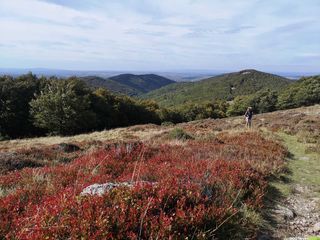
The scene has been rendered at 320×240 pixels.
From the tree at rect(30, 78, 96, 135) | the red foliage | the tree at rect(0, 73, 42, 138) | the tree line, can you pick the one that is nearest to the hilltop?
the red foliage

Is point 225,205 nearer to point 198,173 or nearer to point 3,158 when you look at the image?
point 198,173

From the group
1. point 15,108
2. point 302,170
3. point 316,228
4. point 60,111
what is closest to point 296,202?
point 316,228

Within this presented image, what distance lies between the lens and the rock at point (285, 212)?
650cm

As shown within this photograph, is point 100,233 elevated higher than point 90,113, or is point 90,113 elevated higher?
point 100,233

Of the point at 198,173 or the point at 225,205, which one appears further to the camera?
the point at 198,173

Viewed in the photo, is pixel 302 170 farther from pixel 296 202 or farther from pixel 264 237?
pixel 264 237

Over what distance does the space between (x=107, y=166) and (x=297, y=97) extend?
3519 inches

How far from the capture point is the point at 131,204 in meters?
4.44

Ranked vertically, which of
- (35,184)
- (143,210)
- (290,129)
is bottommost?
(290,129)

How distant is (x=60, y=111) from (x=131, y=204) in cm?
4171

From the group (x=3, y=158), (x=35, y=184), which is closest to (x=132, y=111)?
(x=3, y=158)

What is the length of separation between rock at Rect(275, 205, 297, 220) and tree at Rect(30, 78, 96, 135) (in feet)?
128

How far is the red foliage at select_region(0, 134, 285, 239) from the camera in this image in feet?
12.7

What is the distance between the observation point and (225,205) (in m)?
5.43
